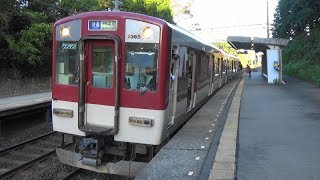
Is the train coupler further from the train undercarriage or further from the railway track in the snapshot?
the railway track

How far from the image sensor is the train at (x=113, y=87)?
8.67 m

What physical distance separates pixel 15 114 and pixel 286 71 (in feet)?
120

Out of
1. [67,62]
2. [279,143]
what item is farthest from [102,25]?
[279,143]

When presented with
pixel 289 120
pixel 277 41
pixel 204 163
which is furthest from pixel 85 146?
pixel 277 41

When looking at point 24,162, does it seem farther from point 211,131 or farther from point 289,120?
point 289,120

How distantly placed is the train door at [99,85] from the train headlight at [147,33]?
61 cm

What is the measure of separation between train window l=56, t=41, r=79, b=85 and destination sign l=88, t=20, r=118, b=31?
501 mm

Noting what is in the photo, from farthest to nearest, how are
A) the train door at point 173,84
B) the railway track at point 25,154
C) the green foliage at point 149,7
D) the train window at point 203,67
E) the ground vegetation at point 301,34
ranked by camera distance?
the ground vegetation at point 301,34
the green foliage at point 149,7
the train window at point 203,67
the railway track at point 25,154
the train door at point 173,84

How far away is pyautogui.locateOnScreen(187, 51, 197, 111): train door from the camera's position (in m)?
12.2

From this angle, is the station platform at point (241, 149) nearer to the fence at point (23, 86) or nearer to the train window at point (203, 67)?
the train window at point (203, 67)

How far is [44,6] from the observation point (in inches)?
1355

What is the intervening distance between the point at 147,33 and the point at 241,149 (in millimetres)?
2792

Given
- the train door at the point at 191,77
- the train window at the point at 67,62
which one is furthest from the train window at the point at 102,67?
the train door at the point at 191,77

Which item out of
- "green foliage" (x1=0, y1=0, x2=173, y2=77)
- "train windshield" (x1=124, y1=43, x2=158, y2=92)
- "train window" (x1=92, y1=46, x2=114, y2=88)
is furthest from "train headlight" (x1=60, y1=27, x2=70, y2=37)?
"green foliage" (x1=0, y1=0, x2=173, y2=77)
